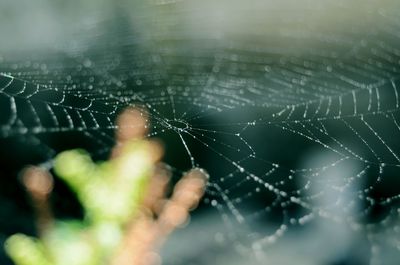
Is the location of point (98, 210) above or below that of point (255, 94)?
above

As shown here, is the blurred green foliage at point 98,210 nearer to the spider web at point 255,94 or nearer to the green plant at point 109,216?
the green plant at point 109,216

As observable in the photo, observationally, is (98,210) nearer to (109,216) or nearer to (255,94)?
(109,216)

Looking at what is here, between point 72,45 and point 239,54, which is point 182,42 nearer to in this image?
point 239,54

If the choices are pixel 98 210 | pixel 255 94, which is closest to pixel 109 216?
pixel 98 210

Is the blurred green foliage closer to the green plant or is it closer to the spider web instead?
the green plant

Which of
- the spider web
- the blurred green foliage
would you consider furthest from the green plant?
the spider web

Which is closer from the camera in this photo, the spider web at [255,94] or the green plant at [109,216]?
the green plant at [109,216]

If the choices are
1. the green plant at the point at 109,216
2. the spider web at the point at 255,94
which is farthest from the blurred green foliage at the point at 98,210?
the spider web at the point at 255,94

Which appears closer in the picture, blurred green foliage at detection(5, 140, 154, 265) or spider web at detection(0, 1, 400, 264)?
blurred green foliage at detection(5, 140, 154, 265)
